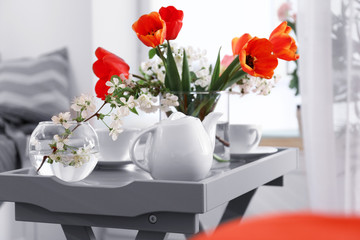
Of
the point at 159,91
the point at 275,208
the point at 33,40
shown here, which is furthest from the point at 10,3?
the point at 159,91

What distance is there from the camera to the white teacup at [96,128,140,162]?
53.5 inches

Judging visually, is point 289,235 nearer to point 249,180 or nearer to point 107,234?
point 249,180

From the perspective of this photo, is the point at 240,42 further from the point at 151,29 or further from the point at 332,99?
the point at 332,99

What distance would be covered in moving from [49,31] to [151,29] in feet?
5.73

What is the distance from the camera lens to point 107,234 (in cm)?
279

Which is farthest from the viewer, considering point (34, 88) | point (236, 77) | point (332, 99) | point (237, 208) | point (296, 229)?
point (34, 88)

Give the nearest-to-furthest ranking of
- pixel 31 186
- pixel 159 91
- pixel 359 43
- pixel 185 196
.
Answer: pixel 185 196 → pixel 31 186 → pixel 159 91 → pixel 359 43

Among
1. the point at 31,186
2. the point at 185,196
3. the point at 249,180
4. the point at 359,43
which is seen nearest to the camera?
the point at 185,196

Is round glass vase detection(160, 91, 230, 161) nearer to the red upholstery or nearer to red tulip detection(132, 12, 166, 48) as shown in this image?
red tulip detection(132, 12, 166, 48)

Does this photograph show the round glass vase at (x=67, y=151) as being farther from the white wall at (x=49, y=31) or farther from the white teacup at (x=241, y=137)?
the white wall at (x=49, y=31)

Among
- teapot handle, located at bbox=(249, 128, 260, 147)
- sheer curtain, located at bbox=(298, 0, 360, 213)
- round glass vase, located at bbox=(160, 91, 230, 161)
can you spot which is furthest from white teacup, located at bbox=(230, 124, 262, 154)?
sheer curtain, located at bbox=(298, 0, 360, 213)

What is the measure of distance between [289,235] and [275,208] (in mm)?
2457

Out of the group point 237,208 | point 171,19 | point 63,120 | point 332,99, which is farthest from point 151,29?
point 332,99

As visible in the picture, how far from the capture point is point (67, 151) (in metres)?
1.10
